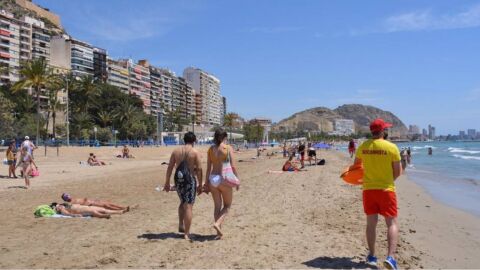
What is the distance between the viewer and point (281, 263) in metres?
5.32

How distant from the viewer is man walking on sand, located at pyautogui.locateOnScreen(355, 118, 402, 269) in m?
5.05

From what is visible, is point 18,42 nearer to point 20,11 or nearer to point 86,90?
point 20,11

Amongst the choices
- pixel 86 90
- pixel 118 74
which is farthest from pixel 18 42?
pixel 118 74

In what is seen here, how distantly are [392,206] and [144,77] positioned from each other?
469 feet

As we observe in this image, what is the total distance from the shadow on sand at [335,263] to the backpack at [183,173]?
6.41 ft

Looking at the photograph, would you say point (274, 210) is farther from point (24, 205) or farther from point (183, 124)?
point (183, 124)

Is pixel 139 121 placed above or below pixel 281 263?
above

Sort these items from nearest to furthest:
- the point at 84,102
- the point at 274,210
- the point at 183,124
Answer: the point at 274,210 < the point at 84,102 < the point at 183,124

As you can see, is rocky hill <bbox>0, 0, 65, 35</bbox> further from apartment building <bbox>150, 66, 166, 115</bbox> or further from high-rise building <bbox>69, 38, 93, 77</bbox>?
apartment building <bbox>150, 66, 166, 115</bbox>

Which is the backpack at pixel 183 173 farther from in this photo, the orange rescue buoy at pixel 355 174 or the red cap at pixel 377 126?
the red cap at pixel 377 126

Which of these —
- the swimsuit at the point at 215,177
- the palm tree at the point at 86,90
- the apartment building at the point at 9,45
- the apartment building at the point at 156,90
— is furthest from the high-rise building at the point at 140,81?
the swimsuit at the point at 215,177

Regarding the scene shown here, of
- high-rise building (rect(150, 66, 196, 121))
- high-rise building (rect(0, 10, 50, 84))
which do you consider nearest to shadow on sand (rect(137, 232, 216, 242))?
high-rise building (rect(0, 10, 50, 84))

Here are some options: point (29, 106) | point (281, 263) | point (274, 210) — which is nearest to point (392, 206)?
point (281, 263)

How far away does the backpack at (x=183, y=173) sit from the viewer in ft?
20.7
